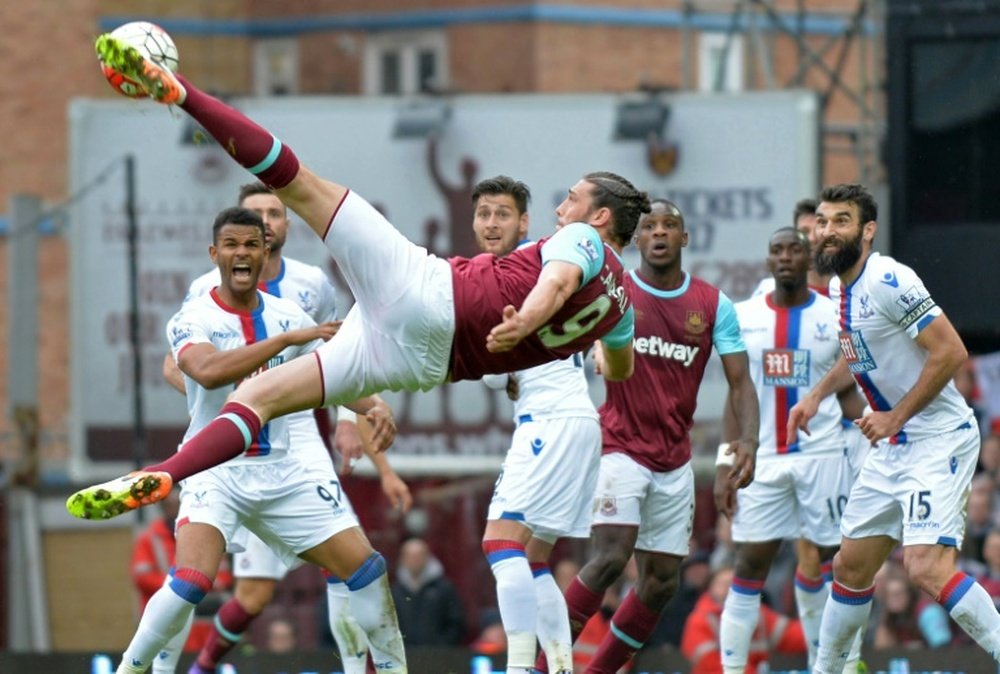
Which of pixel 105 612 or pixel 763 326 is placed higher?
pixel 763 326

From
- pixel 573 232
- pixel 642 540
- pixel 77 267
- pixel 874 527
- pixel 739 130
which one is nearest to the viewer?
pixel 573 232

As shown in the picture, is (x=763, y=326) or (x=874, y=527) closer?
(x=874, y=527)

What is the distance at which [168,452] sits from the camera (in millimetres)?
20672

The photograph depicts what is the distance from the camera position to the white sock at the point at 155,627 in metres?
10.7

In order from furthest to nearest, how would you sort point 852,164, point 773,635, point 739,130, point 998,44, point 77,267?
point 852,164, point 77,267, point 739,130, point 998,44, point 773,635

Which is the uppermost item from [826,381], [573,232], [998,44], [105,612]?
[998,44]

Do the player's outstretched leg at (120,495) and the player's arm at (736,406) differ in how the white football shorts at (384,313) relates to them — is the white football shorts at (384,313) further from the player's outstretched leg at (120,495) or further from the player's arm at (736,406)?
the player's arm at (736,406)

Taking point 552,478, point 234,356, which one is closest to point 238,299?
point 234,356

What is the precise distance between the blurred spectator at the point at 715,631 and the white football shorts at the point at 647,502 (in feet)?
8.62

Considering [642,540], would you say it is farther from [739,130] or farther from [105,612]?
[105,612]

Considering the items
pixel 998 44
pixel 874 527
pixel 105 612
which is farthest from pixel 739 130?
pixel 874 527

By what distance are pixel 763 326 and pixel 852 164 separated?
587 inches

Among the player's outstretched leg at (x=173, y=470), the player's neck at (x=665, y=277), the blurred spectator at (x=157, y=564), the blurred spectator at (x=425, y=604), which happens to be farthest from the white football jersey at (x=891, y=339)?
the blurred spectator at (x=425, y=604)

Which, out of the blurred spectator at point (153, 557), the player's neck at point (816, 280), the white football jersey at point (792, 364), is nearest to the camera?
the white football jersey at point (792, 364)
